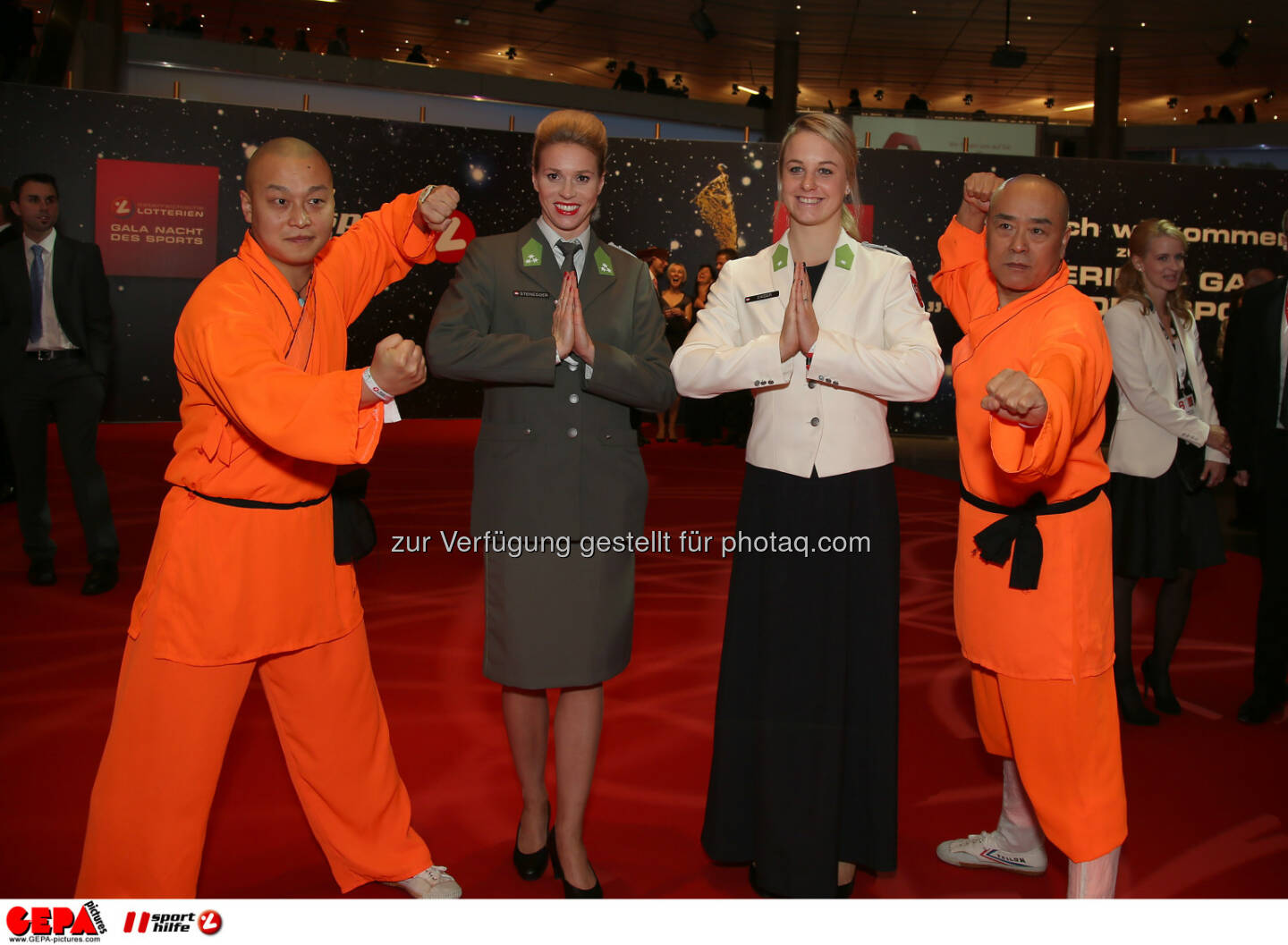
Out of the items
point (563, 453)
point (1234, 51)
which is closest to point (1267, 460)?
point (563, 453)

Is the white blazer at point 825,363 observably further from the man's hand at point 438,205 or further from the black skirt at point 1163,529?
the black skirt at point 1163,529

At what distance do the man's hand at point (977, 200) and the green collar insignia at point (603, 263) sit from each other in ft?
2.79

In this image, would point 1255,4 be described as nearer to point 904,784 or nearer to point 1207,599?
point 1207,599

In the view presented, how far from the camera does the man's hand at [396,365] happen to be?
161 centimetres

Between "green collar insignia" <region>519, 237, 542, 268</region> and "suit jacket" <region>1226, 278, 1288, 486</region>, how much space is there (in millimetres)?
2755

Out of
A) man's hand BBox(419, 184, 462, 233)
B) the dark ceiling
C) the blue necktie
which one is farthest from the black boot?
the dark ceiling

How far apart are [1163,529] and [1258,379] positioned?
699 millimetres

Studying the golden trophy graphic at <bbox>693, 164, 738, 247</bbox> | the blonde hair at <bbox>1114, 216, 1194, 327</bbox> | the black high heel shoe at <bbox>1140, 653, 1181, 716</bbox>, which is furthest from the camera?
the golden trophy graphic at <bbox>693, 164, 738, 247</bbox>

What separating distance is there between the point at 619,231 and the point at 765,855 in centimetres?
1033

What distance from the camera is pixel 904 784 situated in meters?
2.97

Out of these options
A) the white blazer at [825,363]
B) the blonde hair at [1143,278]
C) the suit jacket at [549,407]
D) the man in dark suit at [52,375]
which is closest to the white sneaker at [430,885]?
the suit jacket at [549,407]

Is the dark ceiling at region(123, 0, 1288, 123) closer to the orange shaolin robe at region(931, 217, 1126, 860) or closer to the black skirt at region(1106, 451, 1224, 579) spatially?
the black skirt at region(1106, 451, 1224, 579)

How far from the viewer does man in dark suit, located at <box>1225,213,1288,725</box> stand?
3.49m

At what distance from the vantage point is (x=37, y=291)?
491 centimetres
